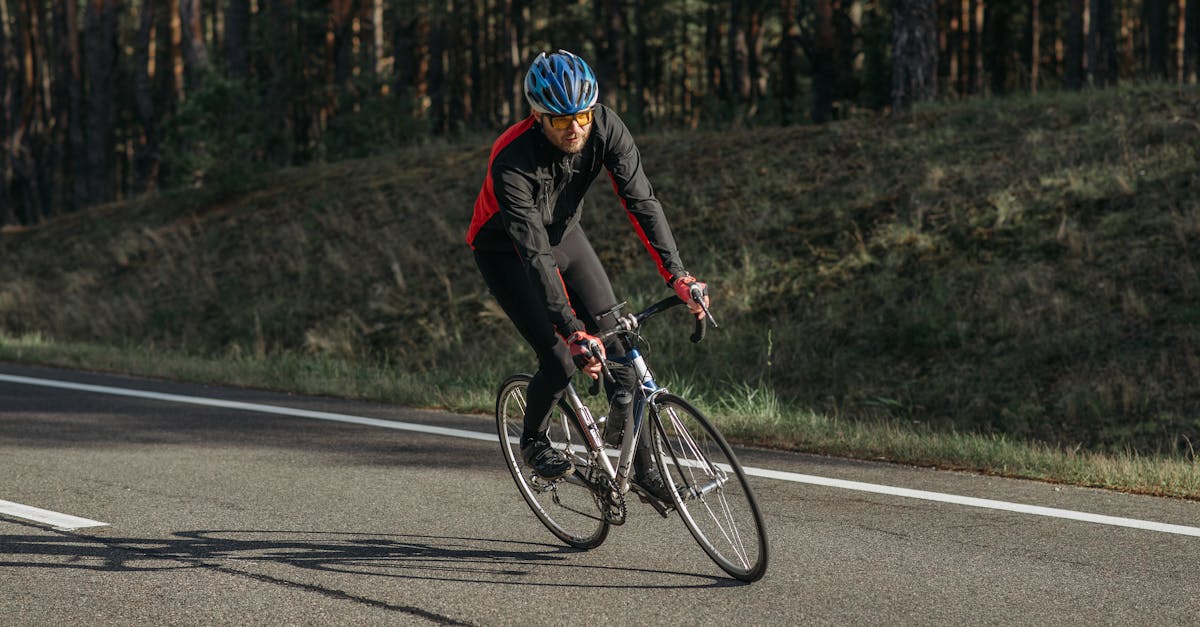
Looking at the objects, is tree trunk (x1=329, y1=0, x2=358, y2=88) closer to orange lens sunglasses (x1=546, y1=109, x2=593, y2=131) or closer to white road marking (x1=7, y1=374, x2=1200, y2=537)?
white road marking (x1=7, y1=374, x2=1200, y2=537)

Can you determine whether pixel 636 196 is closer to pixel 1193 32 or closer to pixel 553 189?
pixel 553 189

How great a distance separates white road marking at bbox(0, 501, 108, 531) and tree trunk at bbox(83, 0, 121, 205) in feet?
91.3

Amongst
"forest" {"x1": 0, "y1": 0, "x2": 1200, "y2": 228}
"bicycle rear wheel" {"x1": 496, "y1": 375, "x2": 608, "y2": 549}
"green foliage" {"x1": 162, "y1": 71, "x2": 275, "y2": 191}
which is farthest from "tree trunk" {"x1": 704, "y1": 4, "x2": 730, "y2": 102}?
"bicycle rear wheel" {"x1": 496, "y1": 375, "x2": 608, "y2": 549}

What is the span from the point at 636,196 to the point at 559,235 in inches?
16.4

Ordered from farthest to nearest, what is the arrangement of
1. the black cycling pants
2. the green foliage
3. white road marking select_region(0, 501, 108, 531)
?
the green foliage → white road marking select_region(0, 501, 108, 531) → the black cycling pants

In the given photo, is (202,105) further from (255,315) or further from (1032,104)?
(1032,104)

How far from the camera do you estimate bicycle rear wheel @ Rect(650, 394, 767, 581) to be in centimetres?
468

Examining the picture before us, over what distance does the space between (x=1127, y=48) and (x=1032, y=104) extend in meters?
42.1

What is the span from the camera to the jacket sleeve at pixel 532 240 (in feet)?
15.1

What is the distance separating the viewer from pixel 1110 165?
13.3 m

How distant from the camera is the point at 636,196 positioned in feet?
16.2

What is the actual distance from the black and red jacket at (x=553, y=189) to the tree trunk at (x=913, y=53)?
509 inches

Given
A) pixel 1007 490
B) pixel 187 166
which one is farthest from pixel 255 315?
pixel 1007 490

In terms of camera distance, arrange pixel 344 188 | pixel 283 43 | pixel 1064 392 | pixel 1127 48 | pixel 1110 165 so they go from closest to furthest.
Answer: pixel 1064 392 < pixel 1110 165 < pixel 344 188 < pixel 283 43 < pixel 1127 48
